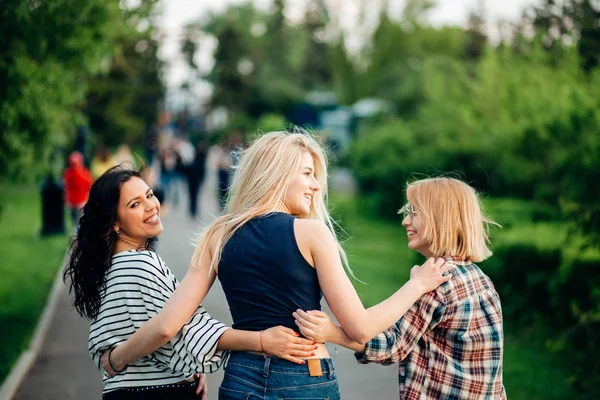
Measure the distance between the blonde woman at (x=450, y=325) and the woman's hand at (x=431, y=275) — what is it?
0.05 meters

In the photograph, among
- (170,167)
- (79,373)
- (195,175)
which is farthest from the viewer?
(170,167)

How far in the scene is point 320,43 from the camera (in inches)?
3573

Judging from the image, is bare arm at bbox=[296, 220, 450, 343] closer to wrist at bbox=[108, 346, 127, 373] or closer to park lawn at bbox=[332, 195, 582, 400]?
park lawn at bbox=[332, 195, 582, 400]

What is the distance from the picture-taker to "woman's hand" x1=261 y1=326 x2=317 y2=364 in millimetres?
2705

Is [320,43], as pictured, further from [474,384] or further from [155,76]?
[474,384]

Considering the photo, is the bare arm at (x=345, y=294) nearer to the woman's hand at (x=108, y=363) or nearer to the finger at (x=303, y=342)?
the finger at (x=303, y=342)

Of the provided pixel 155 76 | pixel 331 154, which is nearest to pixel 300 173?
pixel 331 154

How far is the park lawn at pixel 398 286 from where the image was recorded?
7.07m

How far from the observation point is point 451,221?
307 centimetres

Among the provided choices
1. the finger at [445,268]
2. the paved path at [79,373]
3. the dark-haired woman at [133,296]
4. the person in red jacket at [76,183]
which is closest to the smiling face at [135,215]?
the dark-haired woman at [133,296]

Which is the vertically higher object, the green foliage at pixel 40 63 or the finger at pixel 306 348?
the green foliage at pixel 40 63

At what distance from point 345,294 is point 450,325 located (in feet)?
1.74

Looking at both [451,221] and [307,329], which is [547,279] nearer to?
[451,221]

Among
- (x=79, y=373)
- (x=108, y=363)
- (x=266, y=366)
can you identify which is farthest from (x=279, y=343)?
(x=79, y=373)
